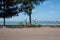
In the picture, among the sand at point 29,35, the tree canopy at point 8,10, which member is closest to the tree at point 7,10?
the tree canopy at point 8,10

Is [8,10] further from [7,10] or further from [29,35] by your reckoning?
[29,35]

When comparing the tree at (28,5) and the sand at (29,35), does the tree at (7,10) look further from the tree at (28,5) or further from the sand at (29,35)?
the sand at (29,35)

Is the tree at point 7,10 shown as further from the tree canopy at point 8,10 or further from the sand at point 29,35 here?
the sand at point 29,35

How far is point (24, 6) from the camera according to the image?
34.7m

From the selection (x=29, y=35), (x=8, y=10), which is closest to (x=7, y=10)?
(x=8, y=10)

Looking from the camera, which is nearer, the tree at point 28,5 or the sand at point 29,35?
the sand at point 29,35

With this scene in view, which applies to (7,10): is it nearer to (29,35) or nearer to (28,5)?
(28,5)

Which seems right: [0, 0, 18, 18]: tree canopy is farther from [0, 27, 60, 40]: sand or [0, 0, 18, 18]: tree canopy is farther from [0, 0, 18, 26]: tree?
[0, 27, 60, 40]: sand

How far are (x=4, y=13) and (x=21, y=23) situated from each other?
11.2ft

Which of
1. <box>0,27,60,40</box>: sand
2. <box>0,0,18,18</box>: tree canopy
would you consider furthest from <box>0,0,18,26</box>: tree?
<box>0,27,60,40</box>: sand

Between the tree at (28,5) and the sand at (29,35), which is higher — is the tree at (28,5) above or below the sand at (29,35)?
above

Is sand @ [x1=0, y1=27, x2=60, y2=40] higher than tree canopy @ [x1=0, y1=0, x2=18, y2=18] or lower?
lower

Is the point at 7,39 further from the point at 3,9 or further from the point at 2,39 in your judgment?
the point at 3,9

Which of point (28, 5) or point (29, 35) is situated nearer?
point (29, 35)
